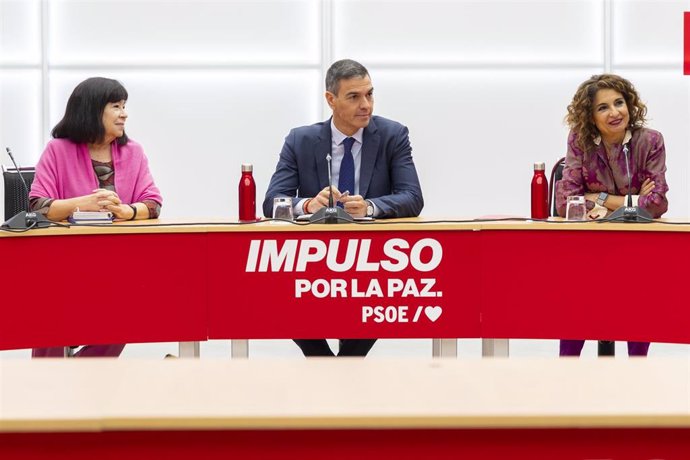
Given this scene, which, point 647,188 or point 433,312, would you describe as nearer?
point 433,312

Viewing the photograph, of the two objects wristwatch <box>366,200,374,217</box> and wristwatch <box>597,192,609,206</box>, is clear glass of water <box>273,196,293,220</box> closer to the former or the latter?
wristwatch <box>366,200,374,217</box>

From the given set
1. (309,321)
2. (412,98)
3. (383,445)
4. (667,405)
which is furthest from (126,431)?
(412,98)

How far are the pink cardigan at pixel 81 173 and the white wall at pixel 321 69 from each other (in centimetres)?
181

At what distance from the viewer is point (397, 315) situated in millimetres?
3084

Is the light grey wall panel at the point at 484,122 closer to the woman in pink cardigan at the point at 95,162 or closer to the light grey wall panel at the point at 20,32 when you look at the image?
the light grey wall panel at the point at 20,32

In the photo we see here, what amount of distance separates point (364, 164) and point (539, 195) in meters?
0.66

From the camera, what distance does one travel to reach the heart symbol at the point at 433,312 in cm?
308

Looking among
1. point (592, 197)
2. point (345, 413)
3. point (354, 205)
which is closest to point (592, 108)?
point (592, 197)

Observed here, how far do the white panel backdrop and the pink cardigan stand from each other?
5.93ft

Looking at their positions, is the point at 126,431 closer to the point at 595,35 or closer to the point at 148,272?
the point at 148,272

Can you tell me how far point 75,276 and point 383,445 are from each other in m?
2.19

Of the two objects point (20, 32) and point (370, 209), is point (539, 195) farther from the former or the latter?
point (20, 32)

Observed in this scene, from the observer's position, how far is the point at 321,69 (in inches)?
211

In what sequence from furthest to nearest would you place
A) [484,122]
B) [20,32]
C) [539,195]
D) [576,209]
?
[484,122] < [20,32] < [539,195] < [576,209]
